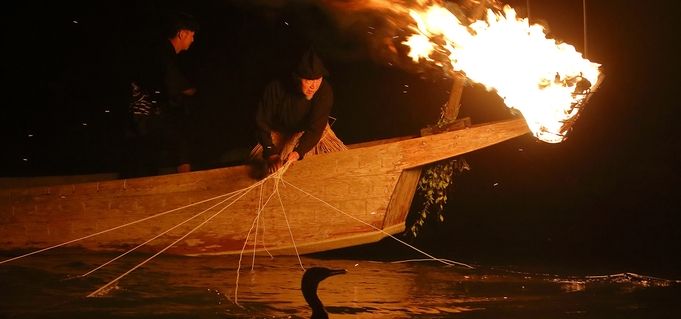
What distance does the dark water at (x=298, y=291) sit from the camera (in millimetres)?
6324

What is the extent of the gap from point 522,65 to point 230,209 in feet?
11.1

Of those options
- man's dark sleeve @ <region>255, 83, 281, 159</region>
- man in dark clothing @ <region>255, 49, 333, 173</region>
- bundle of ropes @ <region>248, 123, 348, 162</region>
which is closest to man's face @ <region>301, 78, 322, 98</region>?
man in dark clothing @ <region>255, 49, 333, 173</region>

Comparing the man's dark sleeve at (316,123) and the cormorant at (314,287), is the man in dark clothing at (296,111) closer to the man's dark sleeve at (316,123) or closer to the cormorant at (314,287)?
the man's dark sleeve at (316,123)

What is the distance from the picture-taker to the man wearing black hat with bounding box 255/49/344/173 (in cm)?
826

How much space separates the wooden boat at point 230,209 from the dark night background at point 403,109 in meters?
1.55

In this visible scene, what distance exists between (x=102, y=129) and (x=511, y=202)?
662 centimetres

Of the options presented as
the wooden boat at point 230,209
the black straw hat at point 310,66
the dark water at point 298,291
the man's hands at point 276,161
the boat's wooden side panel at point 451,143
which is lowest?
the dark water at point 298,291

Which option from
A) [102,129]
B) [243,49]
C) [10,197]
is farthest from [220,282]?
[102,129]

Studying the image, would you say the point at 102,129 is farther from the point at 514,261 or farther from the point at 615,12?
the point at 615,12

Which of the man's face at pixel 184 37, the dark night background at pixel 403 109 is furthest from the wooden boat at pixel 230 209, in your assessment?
the dark night background at pixel 403 109

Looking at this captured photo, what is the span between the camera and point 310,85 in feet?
27.3

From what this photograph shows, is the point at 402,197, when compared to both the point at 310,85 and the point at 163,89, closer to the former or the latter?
the point at 310,85

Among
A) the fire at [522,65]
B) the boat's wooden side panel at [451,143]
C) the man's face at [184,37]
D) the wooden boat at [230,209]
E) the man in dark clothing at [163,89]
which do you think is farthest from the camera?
the man's face at [184,37]

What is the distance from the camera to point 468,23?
26.2 feet
